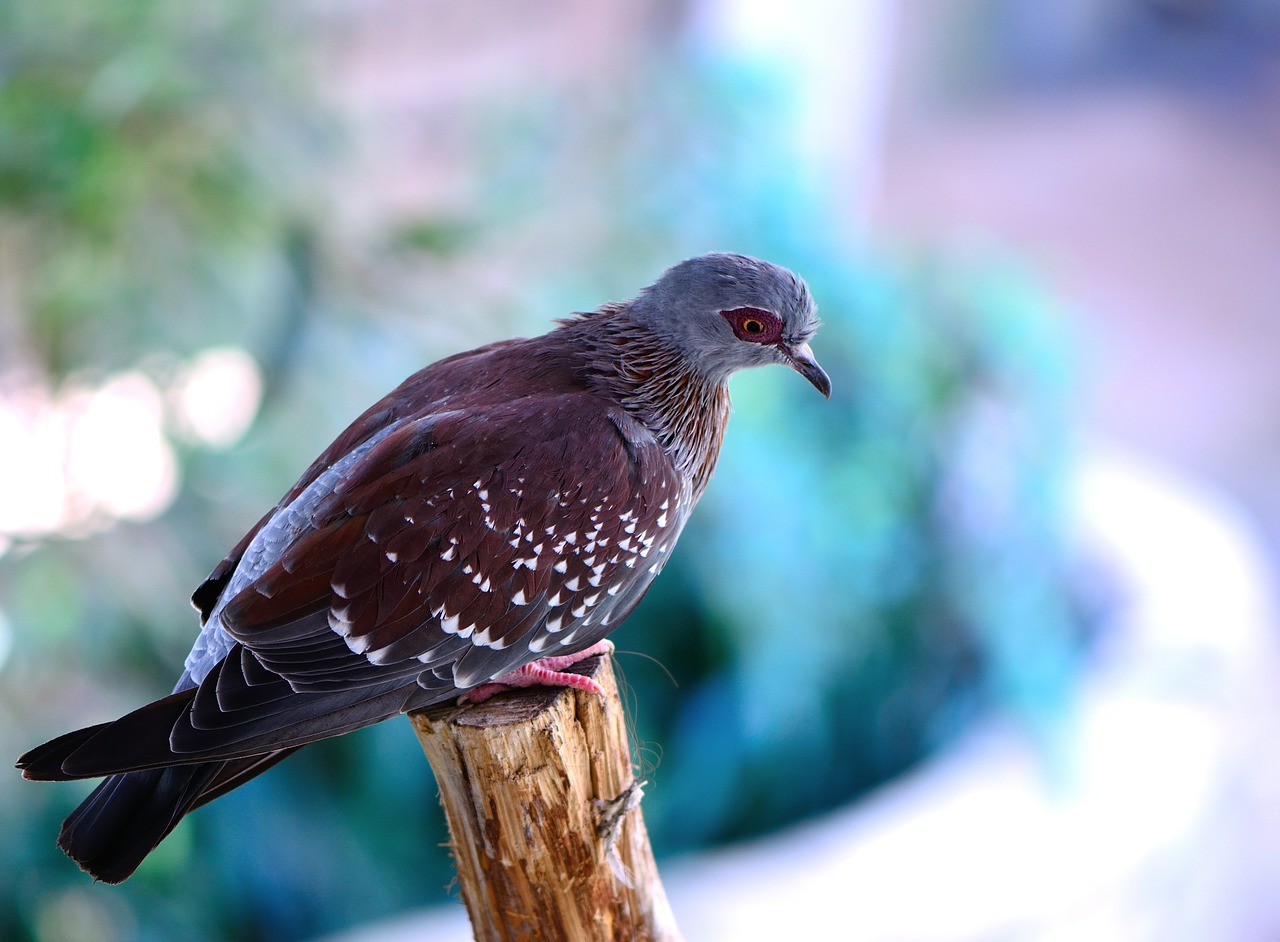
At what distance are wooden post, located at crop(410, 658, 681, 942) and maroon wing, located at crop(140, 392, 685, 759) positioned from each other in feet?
0.27

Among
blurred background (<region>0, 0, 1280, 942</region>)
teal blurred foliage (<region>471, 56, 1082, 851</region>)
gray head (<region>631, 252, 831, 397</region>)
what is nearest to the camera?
gray head (<region>631, 252, 831, 397</region>)

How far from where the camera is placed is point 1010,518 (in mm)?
3430

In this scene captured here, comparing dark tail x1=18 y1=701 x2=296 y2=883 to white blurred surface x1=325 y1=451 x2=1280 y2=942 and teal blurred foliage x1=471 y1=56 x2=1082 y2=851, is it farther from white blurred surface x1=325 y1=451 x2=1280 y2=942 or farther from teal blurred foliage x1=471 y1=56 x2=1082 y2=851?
teal blurred foliage x1=471 y1=56 x2=1082 y2=851

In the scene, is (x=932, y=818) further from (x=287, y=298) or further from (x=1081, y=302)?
(x=1081, y=302)

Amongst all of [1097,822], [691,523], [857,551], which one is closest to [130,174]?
[691,523]

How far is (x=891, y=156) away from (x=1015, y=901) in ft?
22.2

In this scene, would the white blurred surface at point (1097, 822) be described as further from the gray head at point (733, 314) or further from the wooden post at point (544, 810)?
the gray head at point (733, 314)

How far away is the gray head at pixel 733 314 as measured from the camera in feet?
5.55

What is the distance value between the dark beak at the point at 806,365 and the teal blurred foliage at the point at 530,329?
5.21 ft

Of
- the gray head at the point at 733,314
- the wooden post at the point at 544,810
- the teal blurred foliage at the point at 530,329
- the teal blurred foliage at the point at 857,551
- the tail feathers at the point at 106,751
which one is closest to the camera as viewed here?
the tail feathers at the point at 106,751

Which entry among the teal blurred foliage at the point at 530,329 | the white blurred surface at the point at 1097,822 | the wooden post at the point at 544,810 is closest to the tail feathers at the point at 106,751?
the wooden post at the point at 544,810

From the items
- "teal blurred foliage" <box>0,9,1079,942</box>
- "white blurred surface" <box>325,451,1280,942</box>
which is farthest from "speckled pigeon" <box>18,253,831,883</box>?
"teal blurred foliage" <box>0,9,1079,942</box>

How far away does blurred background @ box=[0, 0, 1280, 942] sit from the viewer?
2906 mm

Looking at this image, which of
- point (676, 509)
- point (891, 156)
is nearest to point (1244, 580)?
point (676, 509)
